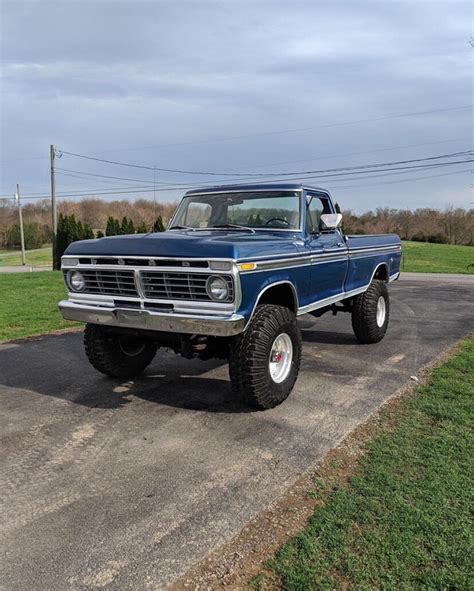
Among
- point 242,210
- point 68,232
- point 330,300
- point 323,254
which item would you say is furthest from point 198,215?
point 68,232

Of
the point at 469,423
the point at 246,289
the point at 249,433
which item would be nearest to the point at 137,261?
the point at 246,289

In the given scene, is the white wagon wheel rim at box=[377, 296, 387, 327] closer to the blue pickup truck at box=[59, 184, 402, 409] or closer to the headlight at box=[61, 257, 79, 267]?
the blue pickup truck at box=[59, 184, 402, 409]

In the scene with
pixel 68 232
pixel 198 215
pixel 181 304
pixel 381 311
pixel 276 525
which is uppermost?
pixel 68 232

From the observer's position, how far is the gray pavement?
2588 mm

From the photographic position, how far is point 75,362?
6.27 meters

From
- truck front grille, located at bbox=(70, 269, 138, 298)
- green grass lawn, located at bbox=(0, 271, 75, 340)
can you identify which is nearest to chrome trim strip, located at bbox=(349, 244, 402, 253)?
truck front grille, located at bbox=(70, 269, 138, 298)

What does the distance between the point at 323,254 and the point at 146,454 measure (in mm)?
2973

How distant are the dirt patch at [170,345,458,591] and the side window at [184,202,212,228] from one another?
299 cm

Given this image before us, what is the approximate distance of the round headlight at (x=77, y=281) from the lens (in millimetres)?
4934

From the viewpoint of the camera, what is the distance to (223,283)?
4.06 metres

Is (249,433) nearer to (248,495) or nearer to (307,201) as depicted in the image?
(248,495)

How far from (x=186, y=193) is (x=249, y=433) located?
3.36 m

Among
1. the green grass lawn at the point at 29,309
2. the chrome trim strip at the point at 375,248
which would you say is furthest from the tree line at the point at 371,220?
the chrome trim strip at the point at 375,248

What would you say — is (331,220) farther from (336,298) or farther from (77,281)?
(77,281)
